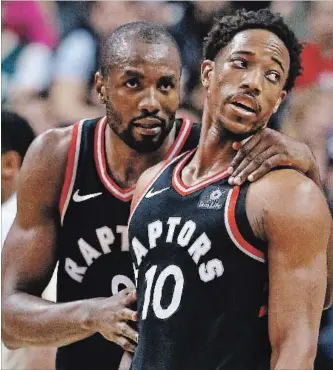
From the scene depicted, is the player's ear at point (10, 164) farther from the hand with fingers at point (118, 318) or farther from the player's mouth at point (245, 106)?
the player's mouth at point (245, 106)

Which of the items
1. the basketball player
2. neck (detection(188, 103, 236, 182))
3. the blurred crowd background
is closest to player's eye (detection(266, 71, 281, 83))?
the basketball player

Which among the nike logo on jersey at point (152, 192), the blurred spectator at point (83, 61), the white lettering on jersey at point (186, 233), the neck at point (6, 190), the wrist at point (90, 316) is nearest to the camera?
the white lettering on jersey at point (186, 233)

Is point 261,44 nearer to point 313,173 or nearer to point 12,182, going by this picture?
point 313,173

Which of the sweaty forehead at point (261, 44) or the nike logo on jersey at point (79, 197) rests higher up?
the sweaty forehead at point (261, 44)

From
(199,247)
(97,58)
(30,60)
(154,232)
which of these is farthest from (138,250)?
(30,60)

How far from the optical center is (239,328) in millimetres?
1506

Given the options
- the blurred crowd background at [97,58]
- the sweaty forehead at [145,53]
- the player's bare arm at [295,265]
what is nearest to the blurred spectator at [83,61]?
the blurred crowd background at [97,58]

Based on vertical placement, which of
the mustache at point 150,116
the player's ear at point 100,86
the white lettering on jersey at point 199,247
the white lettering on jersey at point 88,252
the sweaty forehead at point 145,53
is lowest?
the white lettering on jersey at point 199,247

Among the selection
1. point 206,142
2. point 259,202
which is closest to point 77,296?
point 206,142

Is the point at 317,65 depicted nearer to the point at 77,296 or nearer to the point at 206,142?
the point at 206,142

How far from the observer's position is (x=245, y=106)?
5.14 feet

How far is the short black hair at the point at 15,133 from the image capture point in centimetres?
217

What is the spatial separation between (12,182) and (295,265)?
3.38 ft

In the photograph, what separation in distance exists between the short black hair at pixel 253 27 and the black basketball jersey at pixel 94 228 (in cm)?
28
